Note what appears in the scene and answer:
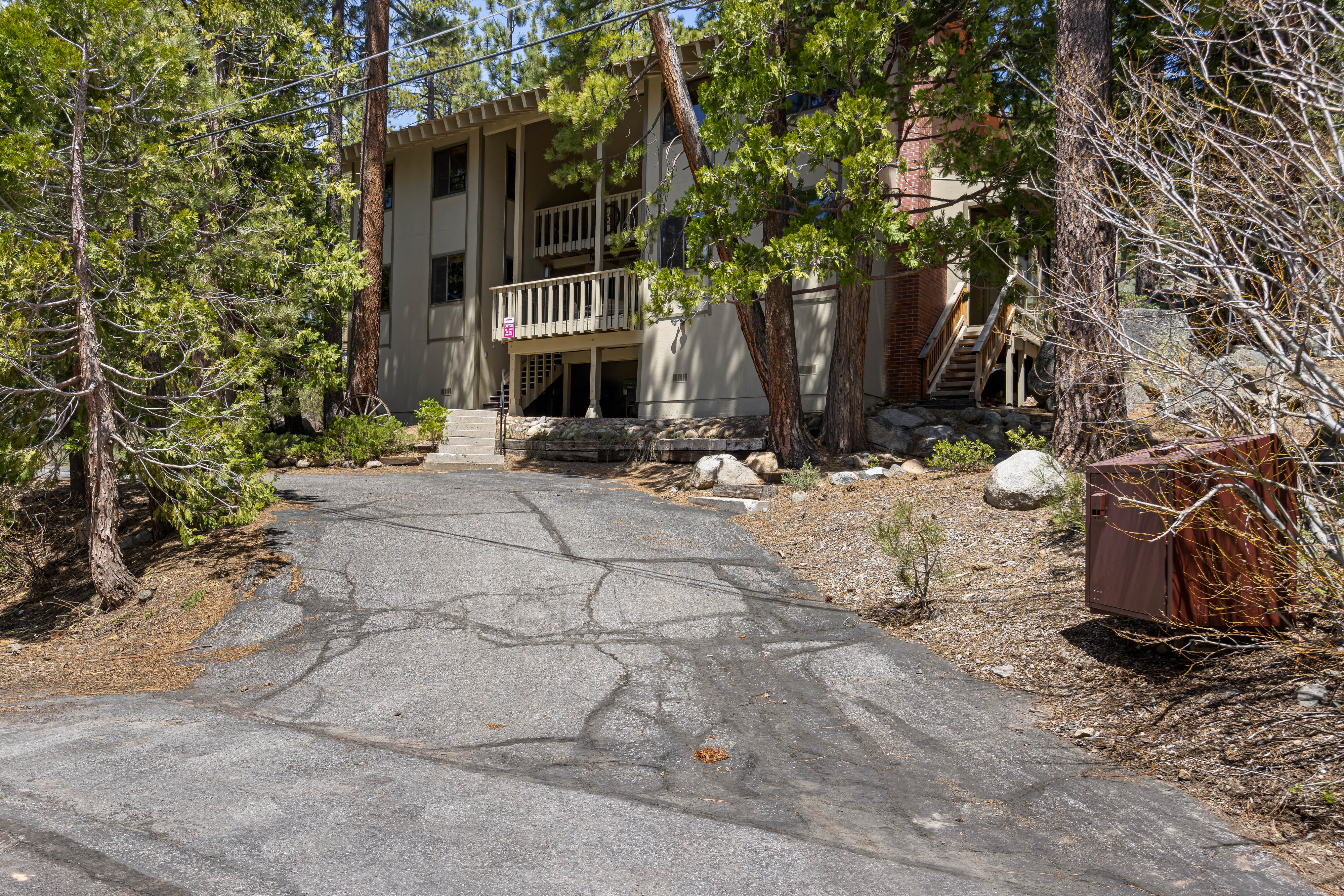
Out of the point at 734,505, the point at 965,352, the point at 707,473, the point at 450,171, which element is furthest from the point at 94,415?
the point at 450,171

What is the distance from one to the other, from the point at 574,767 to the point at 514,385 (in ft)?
56.9

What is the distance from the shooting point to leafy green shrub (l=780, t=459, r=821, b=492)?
1141 cm

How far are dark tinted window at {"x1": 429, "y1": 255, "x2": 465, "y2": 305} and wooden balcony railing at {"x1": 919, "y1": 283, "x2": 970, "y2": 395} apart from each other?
39.3 ft

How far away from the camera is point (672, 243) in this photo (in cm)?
1755

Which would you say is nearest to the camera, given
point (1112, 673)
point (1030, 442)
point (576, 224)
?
point (1112, 673)

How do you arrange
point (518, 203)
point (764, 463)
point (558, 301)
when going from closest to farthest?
point (764, 463)
point (558, 301)
point (518, 203)

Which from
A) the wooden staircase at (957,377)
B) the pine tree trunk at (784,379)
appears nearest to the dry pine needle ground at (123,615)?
the pine tree trunk at (784,379)

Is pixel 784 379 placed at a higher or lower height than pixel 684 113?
lower

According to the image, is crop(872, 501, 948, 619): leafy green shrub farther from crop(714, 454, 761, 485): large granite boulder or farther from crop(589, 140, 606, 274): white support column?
crop(589, 140, 606, 274): white support column

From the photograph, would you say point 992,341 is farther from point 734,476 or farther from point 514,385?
point 514,385

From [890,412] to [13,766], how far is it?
42.4ft

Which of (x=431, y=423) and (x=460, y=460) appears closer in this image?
(x=460, y=460)

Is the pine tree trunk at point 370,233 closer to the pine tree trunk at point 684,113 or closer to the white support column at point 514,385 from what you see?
the white support column at point 514,385

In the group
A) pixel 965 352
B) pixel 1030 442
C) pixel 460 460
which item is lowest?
pixel 460 460
